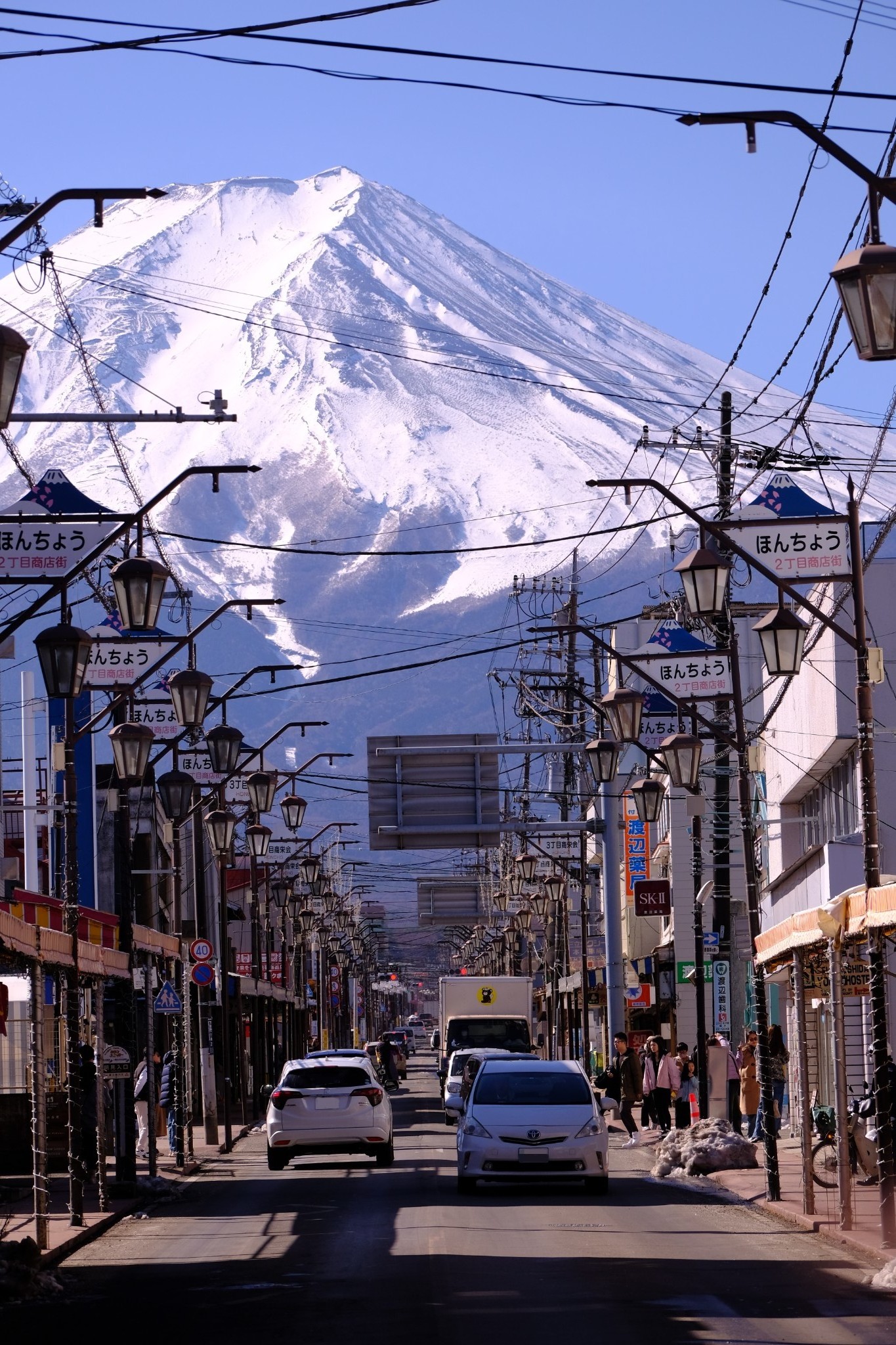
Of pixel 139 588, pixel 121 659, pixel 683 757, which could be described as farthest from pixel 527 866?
pixel 139 588

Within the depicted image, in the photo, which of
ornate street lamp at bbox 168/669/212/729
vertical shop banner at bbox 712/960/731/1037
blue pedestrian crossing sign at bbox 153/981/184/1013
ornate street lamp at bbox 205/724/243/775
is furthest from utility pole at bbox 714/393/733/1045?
ornate street lamp at bbox 168/669/212/729

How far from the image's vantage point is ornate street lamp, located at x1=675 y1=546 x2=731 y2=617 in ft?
70.5

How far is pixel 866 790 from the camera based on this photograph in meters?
18.9

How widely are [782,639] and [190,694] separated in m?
7.83

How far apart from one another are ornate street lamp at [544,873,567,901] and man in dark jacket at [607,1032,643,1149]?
18.8m

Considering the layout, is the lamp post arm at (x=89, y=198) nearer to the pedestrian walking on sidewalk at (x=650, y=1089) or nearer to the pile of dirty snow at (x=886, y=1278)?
the pile of dirty snow at (x=886, y=1278)

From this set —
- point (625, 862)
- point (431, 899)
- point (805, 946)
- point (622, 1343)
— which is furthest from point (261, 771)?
point (431, 899)

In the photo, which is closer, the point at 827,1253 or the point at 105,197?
the point at 105,197

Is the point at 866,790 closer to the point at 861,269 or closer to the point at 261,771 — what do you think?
the point at 861,269

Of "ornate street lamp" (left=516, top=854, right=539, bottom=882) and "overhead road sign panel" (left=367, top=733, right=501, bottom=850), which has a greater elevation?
"overhead road sign panel" (left=367, top=733, right=501, bottom=850)

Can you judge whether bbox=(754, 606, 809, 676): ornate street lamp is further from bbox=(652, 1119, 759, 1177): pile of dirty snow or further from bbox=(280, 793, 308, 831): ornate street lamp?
bbox=(280, 793, 308, 831): ornate street lamp

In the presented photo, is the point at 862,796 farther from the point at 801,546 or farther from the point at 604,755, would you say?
the point at 604,755

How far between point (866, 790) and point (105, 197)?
867 centimetres

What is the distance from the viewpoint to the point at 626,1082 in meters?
37.2
